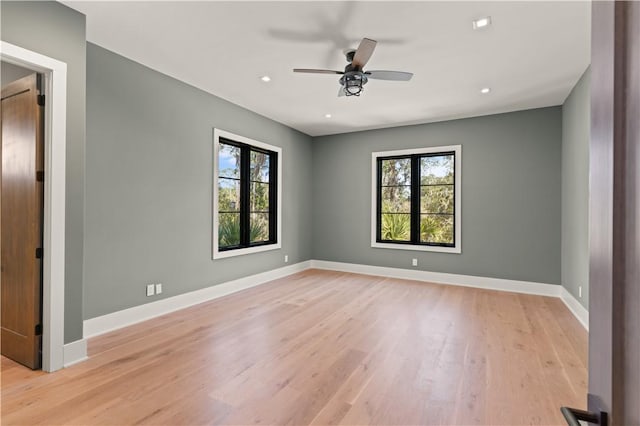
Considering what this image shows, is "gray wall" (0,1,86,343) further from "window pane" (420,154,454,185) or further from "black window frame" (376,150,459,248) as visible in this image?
"window pane" (420,154,454,185)

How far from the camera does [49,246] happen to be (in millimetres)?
2486

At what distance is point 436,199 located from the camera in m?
5.80

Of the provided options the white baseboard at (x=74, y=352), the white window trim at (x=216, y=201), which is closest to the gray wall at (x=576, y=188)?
the white window trim at (x=216, y=201)

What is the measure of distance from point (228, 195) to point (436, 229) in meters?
3.65

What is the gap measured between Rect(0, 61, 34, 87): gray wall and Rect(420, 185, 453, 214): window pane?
5544 mm

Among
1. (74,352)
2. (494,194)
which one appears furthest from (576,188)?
(74,352)

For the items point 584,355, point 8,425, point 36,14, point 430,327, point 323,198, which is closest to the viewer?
point 8,425

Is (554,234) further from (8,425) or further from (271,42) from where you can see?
(8,425)

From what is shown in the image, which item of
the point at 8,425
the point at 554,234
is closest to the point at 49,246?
the point at 8,425

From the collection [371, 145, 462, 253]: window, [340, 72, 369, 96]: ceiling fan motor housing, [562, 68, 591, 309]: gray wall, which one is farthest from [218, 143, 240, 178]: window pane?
[562, 68, 591, 309]: gray wall

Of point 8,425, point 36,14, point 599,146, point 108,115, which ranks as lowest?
point 8,425

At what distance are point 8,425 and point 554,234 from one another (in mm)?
6165

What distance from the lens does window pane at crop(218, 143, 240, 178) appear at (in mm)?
4770

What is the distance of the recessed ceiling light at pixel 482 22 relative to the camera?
2.69m
